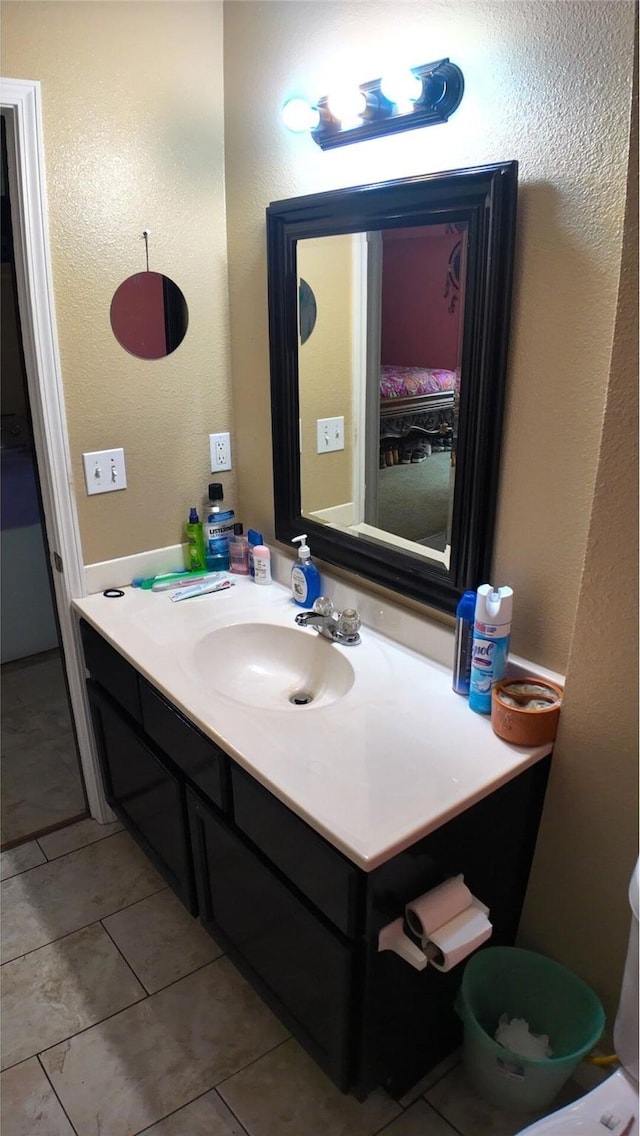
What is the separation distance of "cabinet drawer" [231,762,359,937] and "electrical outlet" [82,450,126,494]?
2.86ft

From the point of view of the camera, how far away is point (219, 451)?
6.80ft

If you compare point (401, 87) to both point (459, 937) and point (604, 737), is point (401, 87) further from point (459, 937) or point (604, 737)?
point (459, 937)

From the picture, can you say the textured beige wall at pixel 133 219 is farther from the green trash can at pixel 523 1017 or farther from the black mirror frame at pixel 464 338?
the green trash can at pixel 523 1017

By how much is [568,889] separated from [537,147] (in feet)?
4.34

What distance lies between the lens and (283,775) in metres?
1.26

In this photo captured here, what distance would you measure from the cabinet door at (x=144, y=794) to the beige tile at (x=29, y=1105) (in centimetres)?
45

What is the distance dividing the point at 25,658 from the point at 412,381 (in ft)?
7.80

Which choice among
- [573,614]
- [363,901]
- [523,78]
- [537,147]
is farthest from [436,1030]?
[523,78]

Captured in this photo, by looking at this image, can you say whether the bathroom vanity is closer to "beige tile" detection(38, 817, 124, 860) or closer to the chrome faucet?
the chrome faucet

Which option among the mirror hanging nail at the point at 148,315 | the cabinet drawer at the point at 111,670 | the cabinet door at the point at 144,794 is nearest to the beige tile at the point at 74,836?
the cabinet door at the point at 144,794

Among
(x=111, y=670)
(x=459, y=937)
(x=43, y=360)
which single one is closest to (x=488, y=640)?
(x=459, y=937)

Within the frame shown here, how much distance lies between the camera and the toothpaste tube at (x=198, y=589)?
1927mm

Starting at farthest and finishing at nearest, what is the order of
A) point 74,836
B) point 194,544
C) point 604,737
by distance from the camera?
1. point 74,836
2. point 194,544
3. point 604,737

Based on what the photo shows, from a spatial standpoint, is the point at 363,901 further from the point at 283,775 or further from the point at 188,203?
the point at 188,203
